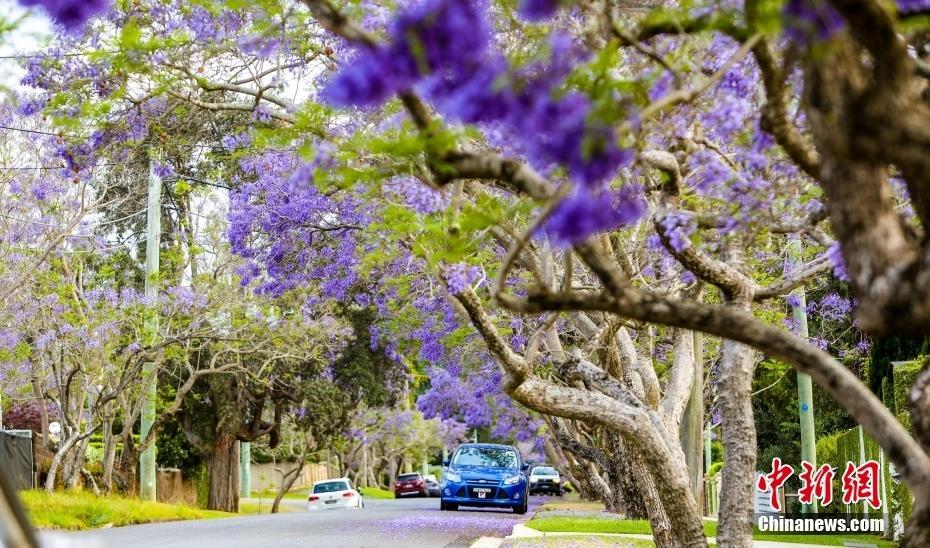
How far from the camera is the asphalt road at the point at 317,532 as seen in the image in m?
14.9

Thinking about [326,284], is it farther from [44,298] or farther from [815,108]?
[815,108]

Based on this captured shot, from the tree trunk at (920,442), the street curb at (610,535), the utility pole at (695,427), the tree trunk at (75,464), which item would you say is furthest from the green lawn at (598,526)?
the tree trunk at (920,442)

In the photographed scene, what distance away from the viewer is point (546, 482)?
5234 centimetres

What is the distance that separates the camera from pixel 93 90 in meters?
9.84

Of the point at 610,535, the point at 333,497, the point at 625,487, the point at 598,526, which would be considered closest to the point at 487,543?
the point at 610,535

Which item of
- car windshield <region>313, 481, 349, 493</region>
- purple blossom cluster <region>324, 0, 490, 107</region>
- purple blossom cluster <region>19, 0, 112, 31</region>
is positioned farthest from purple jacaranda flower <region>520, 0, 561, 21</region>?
car windshield <region>313, 481, 349, 493</region>

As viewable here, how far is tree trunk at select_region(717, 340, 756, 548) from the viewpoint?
8.73 meters

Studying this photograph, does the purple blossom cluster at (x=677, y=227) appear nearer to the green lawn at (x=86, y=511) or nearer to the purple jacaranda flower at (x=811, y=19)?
the purple jacaranda flower at (x=811, y=19)

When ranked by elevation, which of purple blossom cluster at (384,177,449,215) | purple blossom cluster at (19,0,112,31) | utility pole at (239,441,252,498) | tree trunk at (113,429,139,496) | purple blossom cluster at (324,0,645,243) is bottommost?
utility pole at (239,441,252,498)

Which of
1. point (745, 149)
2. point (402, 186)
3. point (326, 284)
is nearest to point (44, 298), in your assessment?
point (326, 284)

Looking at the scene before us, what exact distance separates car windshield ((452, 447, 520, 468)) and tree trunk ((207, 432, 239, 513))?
7865 millimetres

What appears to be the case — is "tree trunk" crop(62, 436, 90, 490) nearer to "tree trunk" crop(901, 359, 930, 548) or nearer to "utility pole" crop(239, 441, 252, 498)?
"tree trunk" crop(901, 359, 930, 548)

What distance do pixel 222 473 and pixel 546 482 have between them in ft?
78.2

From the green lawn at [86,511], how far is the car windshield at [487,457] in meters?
5.99
